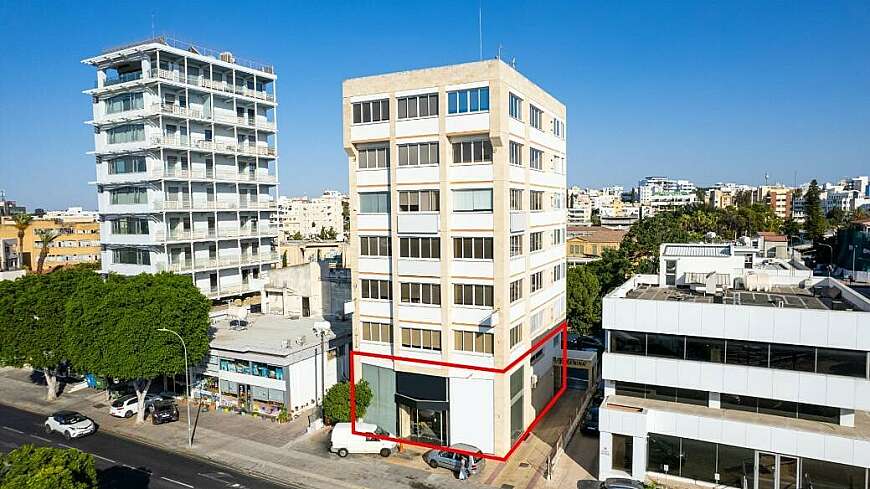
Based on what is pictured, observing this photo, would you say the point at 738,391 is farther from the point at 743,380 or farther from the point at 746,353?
the point at 746,353

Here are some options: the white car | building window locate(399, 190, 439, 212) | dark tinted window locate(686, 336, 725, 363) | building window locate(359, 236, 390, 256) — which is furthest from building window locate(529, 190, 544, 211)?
the white car

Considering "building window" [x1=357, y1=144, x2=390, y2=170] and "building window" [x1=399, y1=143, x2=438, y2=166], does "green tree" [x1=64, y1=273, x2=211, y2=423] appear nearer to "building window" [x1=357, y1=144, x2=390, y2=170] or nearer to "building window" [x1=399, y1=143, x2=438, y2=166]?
"building window" [x1=357, y1=144, x2=390, y2=170]

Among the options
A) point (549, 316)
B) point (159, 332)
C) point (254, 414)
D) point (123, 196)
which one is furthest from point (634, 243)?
point (123, 196)

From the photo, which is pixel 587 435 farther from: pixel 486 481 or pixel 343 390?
pixel 343 390

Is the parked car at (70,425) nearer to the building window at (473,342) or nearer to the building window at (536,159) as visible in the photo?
the building window at (473,342)

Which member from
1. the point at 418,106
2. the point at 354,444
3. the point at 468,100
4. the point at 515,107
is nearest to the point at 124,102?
the point at 418,106

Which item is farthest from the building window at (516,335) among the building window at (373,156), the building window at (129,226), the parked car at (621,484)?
the building window at (129,226)
